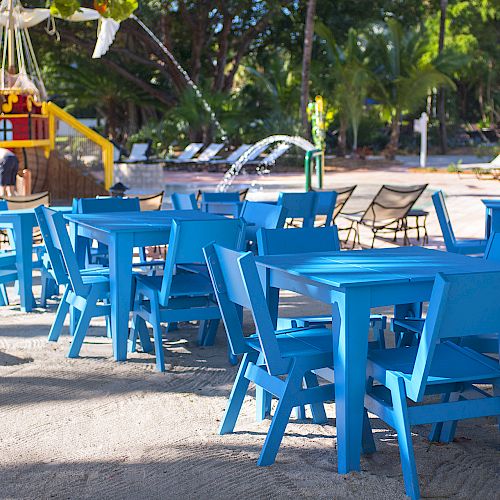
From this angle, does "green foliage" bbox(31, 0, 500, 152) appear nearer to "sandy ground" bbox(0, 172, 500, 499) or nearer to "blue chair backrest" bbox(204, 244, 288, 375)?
"sandy ground" bbox(0, 172, 500, 499)

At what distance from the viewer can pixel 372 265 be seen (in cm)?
423

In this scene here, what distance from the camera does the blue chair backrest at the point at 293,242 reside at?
493 cm

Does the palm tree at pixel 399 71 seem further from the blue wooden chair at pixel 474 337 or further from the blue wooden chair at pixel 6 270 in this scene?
the blue wooden chair at pixel 474 337

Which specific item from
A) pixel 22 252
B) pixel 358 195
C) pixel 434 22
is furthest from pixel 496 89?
pixel 22 252

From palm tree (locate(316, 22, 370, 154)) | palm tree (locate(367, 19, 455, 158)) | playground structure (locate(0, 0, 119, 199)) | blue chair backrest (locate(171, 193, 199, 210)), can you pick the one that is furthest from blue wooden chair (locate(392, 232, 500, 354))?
palm tree (locate(367, 19, 455, 158))

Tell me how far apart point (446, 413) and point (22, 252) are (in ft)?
14.4

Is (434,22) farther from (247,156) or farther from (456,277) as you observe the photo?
(456,277)

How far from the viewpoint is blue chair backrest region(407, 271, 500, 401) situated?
135 inches

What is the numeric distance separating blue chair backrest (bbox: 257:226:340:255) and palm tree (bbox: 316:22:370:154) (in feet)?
82.9

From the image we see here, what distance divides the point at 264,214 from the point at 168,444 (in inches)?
127

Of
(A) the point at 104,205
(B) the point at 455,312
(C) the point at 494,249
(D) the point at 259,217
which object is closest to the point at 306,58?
(A) the point at 104,205

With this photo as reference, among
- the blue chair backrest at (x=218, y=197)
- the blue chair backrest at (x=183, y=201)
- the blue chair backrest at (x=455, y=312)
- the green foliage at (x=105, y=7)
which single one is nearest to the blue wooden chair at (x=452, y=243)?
the blue chair backrest at (x=183, y=201)

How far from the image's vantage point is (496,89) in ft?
150

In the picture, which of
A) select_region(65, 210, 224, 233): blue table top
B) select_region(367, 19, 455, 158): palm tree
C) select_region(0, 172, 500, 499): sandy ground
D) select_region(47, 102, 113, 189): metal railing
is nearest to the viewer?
select_region(0, 172, 500, 499): sandy ground
